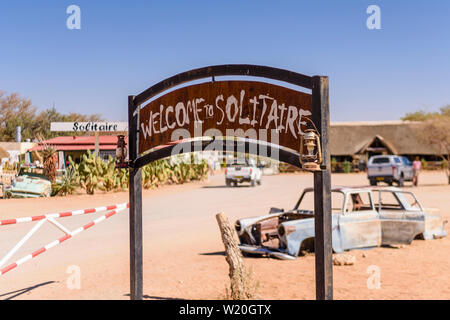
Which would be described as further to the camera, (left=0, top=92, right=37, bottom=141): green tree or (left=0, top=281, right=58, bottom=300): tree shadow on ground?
(left=0, top=92, right=37, bottom=141): green tree

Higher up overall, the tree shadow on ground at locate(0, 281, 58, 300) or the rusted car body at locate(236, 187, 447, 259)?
the rusted car body at locate(236, 187, 447, 259)

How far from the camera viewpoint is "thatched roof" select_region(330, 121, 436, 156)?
56.1 m

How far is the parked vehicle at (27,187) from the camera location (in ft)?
68.0

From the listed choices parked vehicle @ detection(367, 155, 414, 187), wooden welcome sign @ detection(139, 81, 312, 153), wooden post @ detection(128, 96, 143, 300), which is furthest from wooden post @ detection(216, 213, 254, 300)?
parked vehicle @ detection(367, 155, 414, 187)

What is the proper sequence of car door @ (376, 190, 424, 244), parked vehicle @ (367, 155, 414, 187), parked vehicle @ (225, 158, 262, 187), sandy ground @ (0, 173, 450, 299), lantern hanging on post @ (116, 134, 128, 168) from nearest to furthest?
lantern hanging on post @ (116, 134, 128, 168) < sandy ground @ (0, 173, 450, 299) < car door @ (376, 190, 424, 244) < parked vehicle @ (367, 155, 414, 187) < parked vehicle @ (225, 158, 262, 187)

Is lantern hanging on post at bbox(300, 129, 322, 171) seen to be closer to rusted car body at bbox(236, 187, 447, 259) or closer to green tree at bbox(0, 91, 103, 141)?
rusted car body at bbox(236, 187, 447, 259)

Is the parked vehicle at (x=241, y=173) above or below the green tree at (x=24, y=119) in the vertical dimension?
below

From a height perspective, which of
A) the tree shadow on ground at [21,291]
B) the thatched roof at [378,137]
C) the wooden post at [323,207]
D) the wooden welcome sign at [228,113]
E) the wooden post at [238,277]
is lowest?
the tree shadow on ground at [21,291]

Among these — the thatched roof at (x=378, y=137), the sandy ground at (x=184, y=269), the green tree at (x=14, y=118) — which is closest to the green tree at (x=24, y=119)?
the green tree at (x=14, y=118)

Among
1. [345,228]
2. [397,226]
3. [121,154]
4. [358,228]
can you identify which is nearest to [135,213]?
[121,154]

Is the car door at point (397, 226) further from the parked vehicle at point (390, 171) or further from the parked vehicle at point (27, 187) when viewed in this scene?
the parked vehicle at point (390, 171)

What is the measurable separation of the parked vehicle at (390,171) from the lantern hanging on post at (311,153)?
24.0 m

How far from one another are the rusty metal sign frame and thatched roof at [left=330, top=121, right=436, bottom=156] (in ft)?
169
